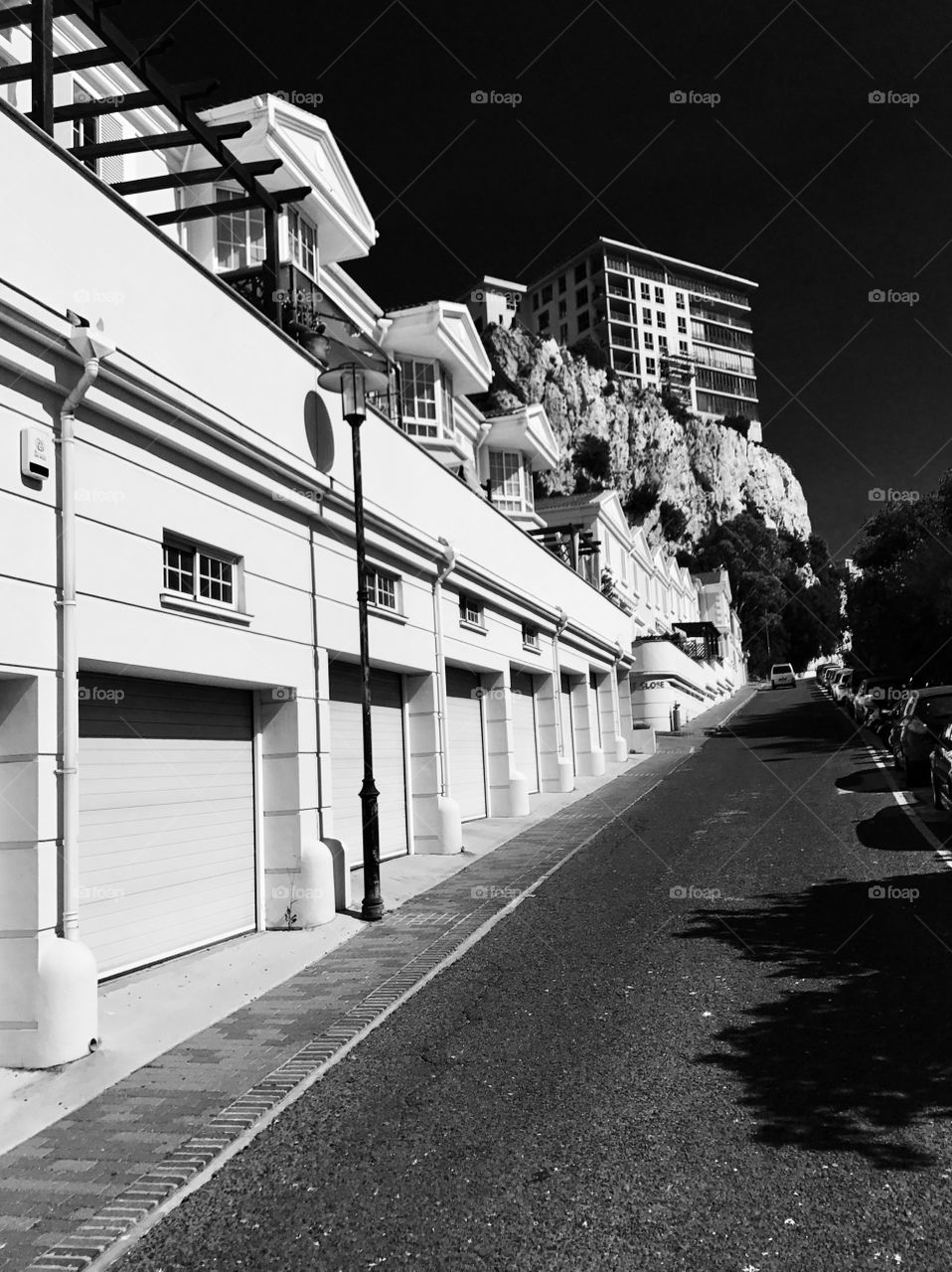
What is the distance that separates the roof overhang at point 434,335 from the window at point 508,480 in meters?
6.00

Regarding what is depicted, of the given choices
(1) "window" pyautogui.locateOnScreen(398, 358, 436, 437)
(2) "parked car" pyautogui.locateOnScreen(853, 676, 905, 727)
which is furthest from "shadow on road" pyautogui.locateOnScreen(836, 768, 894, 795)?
(1) "window" pyautogui.locateOnScreen(398, 358, 436, 437)

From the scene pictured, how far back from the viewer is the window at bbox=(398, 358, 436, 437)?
2402 cm

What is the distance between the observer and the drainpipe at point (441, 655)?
15.1m

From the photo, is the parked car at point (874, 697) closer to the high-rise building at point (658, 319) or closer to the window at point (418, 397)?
the window at point (418, 397)

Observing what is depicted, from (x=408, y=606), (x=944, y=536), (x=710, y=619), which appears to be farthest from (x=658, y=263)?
(x=408, y=606)

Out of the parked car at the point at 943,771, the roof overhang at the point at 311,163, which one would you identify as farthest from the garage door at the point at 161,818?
the roof overhang at the point at 311,163

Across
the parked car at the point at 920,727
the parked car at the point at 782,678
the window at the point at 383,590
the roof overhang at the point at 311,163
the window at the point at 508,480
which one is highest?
the roof overhang at the point at 311,163

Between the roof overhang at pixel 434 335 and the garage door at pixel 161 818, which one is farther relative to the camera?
the roof overhang at pixel 434 335

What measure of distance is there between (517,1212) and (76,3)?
10.5 metres

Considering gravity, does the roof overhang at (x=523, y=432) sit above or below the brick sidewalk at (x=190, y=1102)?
above

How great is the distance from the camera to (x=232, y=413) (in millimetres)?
9883

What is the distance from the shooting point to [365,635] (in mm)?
10930

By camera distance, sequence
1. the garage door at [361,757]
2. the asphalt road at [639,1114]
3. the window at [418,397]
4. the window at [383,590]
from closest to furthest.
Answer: the asphalt road at [639,1114], the garage door at [361,757], the window at [383,590], the window at [418,397]

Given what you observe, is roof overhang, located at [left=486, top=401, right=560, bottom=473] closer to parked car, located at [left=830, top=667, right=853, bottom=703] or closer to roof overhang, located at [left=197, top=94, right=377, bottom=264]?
roof overhang, located at [left=197, top=94, right=377, bottom=264]
